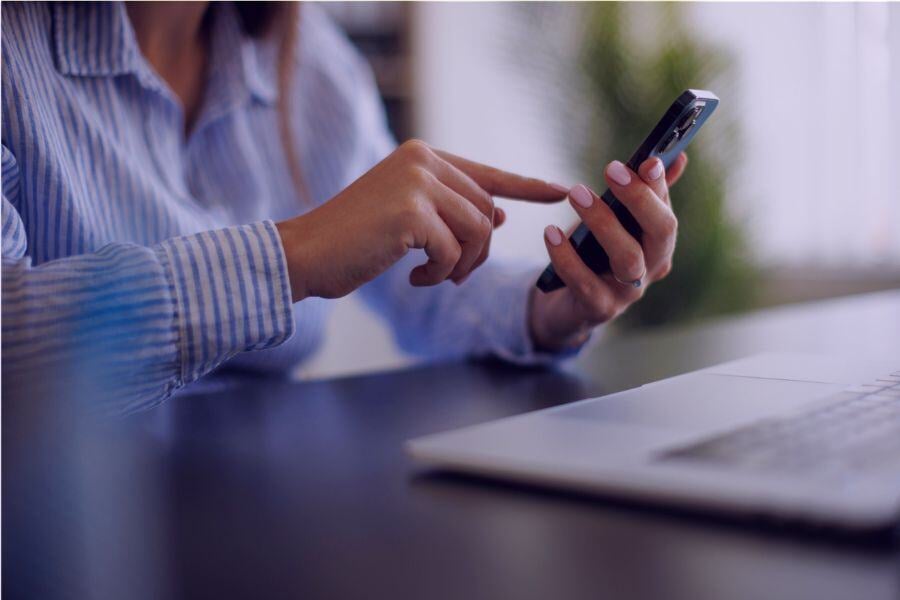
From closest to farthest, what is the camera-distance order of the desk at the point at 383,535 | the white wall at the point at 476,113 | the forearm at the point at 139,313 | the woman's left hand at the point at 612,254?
1. the desk at the point at 383,535
2. the forearm at the point at 139,313
3. the woman's left hand at the point at 612,254
4. the white wall at the point at 476,113

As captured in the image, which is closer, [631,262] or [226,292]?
[226,292]

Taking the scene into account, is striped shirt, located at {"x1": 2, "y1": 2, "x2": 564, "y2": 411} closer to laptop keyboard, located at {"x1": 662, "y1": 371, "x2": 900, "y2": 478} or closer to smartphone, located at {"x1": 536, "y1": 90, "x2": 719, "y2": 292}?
smartphone, located at {"x1": 536, "y1": 90, "x2": 719, "y2": 292}

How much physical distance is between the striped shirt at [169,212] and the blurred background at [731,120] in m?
1.29

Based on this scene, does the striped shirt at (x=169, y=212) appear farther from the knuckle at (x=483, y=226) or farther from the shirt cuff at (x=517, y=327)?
the knuckle at (x=483, y=226)

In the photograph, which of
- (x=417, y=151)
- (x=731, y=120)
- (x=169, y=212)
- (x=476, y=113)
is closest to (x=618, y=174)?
(x=417, y=151)

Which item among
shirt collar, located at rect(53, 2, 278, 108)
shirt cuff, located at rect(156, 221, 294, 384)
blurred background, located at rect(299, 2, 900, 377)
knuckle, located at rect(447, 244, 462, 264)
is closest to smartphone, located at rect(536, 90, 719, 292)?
knuckle, located at rect(447, 244, 462, 264)

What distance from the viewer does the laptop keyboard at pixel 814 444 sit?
301mm

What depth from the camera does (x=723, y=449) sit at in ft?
1.06

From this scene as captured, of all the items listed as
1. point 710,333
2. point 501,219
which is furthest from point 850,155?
point 501,219

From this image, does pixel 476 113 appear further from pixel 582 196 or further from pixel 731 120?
pixel 582 196

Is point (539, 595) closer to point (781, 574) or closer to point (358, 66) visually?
point (781, 574)

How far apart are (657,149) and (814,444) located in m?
0.29

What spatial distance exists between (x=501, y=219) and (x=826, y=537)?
1.28ft

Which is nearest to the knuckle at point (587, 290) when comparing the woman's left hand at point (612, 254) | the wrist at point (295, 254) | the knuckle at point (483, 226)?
the woman's left hand at point (612, 254)
